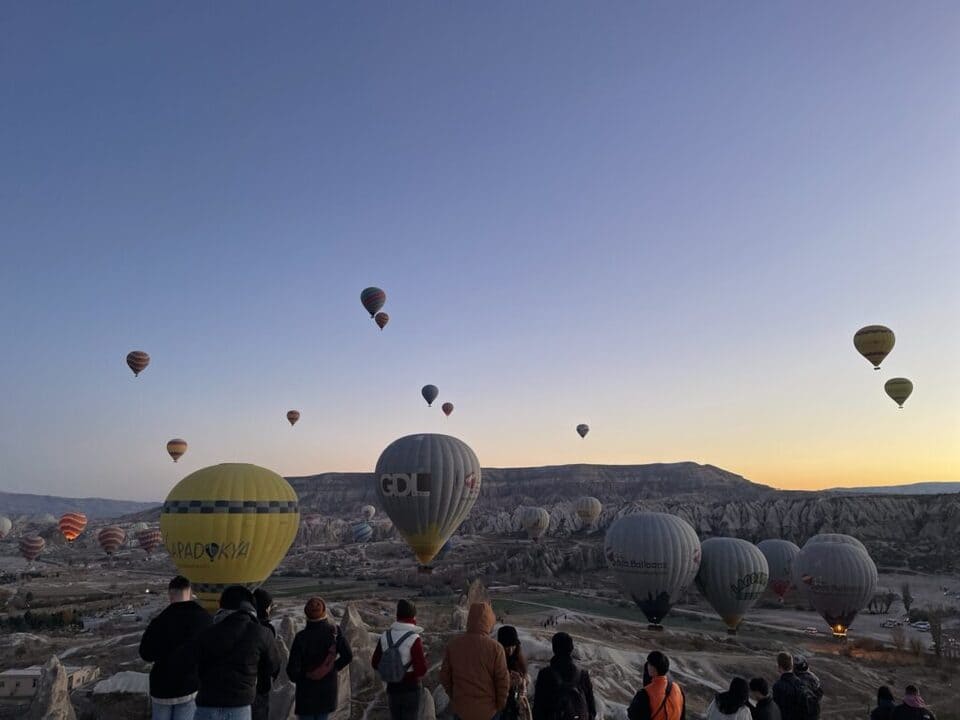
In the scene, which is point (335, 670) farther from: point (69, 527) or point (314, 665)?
point (69, 527)

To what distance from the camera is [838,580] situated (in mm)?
35250

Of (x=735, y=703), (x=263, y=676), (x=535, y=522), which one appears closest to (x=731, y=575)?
(x=735, y=703)

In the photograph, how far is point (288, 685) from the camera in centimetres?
1462

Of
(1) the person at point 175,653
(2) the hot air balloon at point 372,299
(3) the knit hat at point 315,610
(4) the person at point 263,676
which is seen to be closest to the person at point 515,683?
(3) the knit hat at point 315,610

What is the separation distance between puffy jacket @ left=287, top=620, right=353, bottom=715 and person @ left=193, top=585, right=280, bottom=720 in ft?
2.99

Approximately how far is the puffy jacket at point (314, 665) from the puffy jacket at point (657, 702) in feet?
9.63

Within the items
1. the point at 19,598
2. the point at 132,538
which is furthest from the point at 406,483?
the point at 132,538

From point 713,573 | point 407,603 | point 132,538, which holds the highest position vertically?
point 407,603

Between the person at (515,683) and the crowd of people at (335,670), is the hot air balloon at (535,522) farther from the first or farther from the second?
the person at (515,683)

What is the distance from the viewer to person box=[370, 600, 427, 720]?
261 inches

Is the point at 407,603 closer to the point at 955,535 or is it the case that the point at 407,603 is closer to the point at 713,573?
the point at 713,573

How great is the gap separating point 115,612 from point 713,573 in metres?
46.9

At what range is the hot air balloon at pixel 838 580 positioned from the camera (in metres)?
35.2

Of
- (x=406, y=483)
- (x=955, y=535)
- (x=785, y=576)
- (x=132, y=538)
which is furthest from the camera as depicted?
(x=132, y=538)
